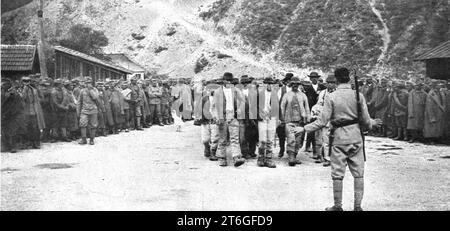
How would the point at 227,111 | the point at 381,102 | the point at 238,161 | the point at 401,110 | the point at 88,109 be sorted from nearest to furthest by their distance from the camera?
1. the point at 238,161
2. the point at 227,111
3. the point at 88,109
4. the point at 401,110
5. the point at 381,102

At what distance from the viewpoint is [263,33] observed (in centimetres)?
4550

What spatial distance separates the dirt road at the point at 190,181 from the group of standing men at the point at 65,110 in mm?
812

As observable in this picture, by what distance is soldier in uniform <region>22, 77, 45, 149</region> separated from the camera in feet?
43.1

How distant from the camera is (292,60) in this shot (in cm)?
4175

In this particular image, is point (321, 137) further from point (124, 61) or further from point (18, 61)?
point (124, 61)

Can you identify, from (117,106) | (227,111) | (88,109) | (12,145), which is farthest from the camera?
(117,106)

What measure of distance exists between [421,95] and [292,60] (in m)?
27.0

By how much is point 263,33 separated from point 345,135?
→ 39.5m

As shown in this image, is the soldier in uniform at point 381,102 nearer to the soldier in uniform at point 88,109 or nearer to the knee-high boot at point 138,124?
the knee-high boot at point 138,124

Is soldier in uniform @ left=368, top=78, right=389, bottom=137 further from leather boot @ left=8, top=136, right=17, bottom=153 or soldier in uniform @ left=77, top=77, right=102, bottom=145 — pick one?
leather boot @ left=8, top=136, right=17, bottom=153

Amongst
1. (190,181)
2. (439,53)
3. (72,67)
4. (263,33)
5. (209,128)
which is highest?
(263,33)

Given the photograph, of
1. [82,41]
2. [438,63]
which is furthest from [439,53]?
[82,41]
